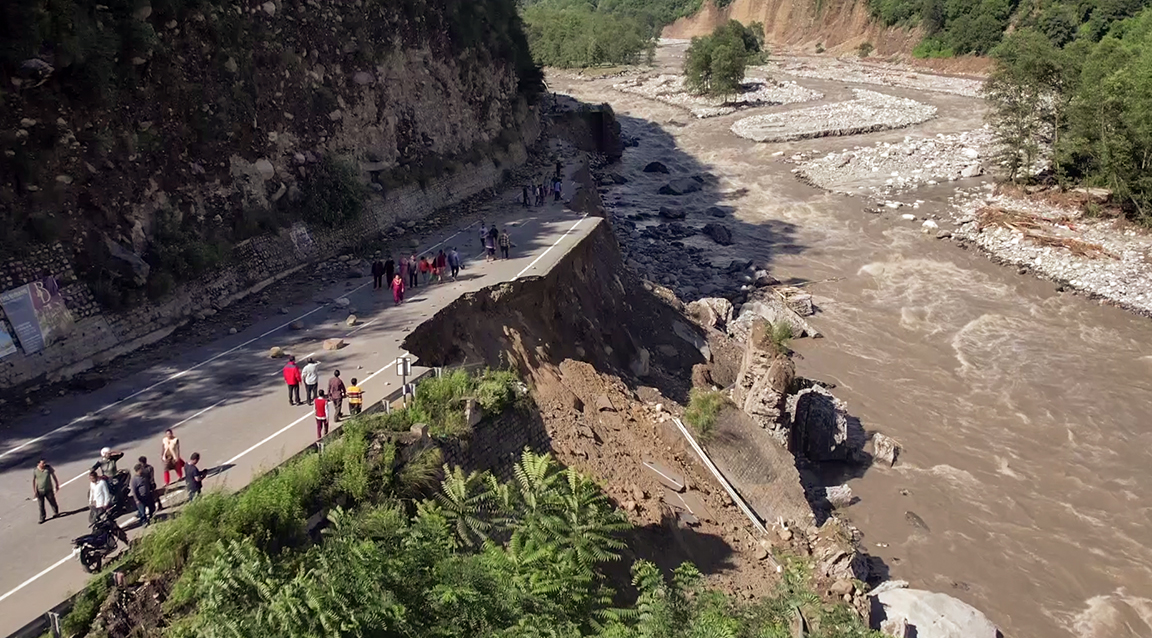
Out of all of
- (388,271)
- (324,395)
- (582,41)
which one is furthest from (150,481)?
(582,41)

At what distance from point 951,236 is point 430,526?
37213 millimetres

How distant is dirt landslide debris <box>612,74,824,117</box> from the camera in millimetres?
74062

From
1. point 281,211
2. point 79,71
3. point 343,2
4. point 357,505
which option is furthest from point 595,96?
point 357,505

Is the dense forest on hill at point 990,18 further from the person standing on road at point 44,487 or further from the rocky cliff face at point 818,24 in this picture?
the person standing on road at point 44,487

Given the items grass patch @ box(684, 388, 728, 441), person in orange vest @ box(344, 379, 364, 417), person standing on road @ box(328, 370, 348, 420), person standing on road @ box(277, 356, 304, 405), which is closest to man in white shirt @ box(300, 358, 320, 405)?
person standing on road @ box(277, 356, 304, 405)

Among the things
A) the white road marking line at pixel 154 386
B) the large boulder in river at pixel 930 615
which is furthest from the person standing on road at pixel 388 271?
the large boulder in river at pixel 930 615

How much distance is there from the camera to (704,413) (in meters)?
18.2

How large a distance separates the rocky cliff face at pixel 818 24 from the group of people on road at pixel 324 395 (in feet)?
323

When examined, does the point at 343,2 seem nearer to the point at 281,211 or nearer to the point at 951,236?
the point at 281,211

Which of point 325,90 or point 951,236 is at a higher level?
point 325,90

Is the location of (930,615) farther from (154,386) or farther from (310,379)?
(154,386)

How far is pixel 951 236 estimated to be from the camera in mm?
41250

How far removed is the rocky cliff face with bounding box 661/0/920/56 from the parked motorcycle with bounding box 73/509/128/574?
103152 millimetres

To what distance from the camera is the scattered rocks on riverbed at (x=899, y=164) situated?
50469 mm
